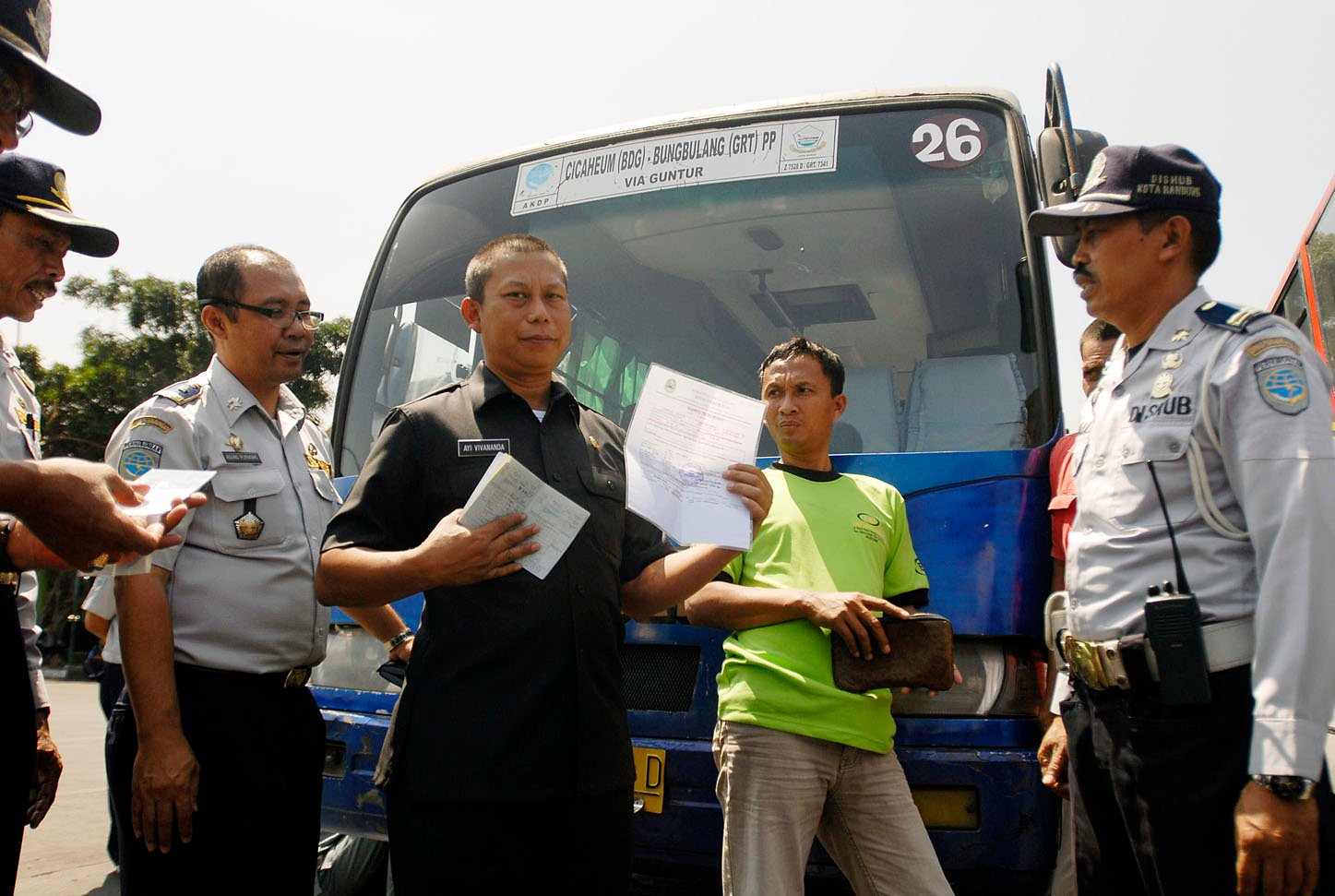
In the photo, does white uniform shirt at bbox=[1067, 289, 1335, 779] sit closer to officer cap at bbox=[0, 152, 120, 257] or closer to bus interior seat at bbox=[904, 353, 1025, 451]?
bus interior seat at bbox=[904, 353, 1025, 451]

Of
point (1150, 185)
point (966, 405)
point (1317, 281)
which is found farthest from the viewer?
point (1317, 281)

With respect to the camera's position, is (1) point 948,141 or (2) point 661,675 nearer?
(2) point 661,675

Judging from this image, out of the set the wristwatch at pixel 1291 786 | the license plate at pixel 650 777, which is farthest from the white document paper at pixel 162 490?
the wristwatch at pixel 1291 786

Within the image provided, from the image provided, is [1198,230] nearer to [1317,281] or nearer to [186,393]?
[186,393]

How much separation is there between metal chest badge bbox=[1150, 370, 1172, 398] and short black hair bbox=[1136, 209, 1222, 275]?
281mm

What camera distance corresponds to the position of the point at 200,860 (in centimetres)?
225

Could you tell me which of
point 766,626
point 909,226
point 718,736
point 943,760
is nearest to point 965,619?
point 943,760

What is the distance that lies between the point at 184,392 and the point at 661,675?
148 cm

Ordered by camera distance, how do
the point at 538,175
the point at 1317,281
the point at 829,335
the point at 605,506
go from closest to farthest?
1. the point at 605,506
2. the point at 829,335
3. the point at 538,175
4. the point at 1317,281

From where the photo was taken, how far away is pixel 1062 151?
2936 millimetres

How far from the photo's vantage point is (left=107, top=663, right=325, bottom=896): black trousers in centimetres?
224

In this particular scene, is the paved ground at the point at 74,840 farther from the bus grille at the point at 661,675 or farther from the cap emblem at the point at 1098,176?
the cap emblem at the point at 1098,176

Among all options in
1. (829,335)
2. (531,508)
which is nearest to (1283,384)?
(531,508)

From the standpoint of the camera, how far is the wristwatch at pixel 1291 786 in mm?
1644
